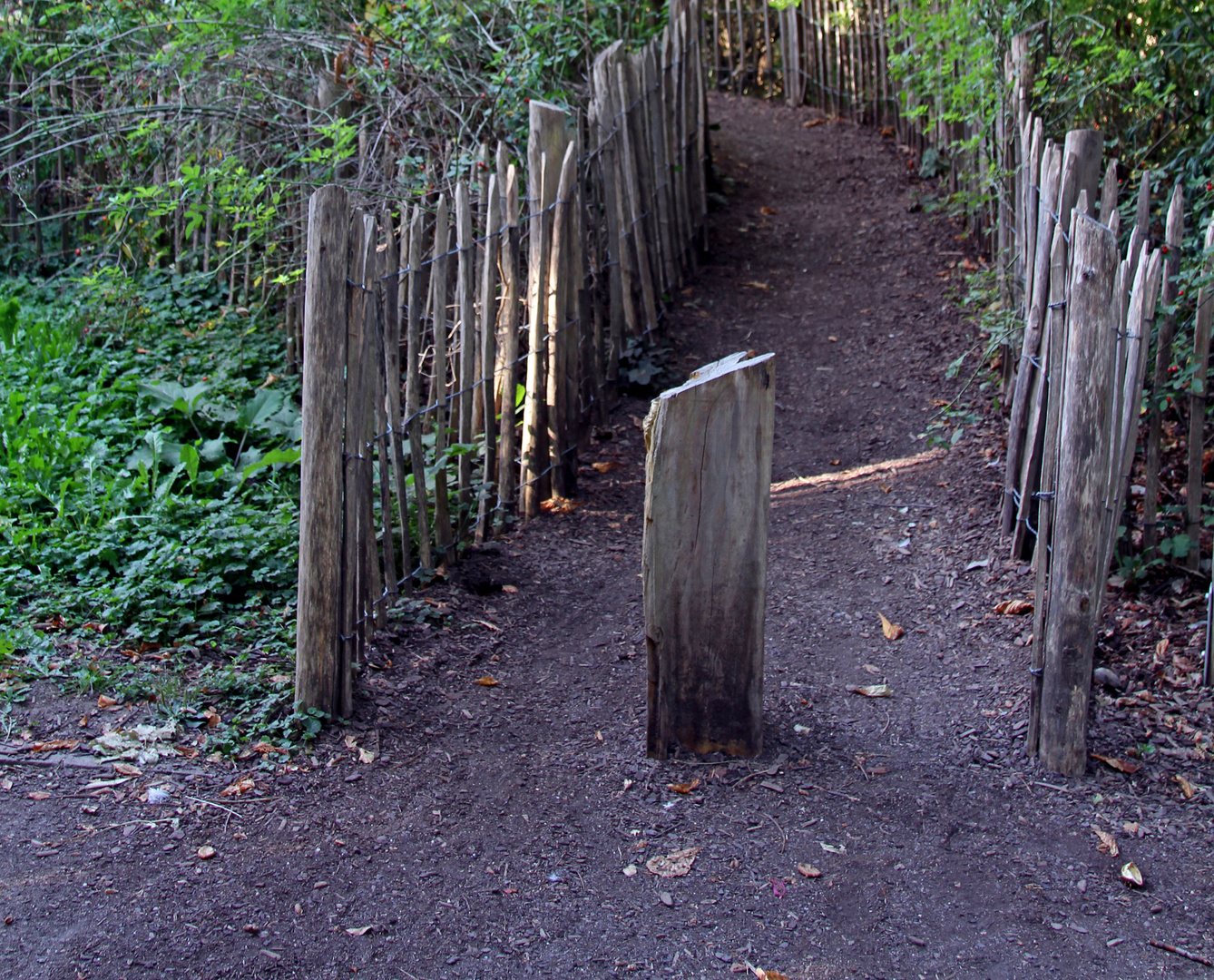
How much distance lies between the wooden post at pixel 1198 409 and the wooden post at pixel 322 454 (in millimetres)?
2963

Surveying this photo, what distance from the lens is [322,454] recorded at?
310 cm

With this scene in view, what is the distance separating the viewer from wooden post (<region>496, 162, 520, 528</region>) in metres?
4.47

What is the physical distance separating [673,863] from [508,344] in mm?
2682

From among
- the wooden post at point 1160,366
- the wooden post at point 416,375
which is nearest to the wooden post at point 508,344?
the wooden post at point 416,375

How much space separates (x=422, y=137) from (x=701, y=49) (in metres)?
3.36

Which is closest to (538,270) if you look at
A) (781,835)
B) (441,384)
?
(441,384)

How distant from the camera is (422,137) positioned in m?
6.29

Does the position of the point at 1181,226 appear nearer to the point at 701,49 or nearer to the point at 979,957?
the point at 979,957

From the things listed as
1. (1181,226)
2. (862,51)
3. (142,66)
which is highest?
(862,51)

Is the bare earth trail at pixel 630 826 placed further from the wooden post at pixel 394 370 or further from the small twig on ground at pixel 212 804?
the wooden post at pixel 394 370

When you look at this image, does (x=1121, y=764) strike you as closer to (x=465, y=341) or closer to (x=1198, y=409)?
(x=1198, y=409)

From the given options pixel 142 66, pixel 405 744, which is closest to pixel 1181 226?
pixel 405 744

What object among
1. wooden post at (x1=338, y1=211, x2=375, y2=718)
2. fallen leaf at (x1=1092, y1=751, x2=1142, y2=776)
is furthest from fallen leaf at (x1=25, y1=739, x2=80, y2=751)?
fallen leaf at (x1=1092, y1=751, x2=1142, y2=776)

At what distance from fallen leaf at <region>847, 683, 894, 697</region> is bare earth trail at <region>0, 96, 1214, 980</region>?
0.05 metres
